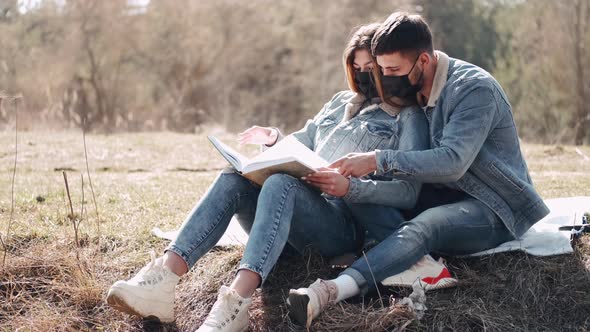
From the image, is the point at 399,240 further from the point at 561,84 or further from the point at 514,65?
the point at 514,65

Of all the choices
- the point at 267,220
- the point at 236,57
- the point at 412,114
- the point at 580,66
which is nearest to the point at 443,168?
the point at 412,114

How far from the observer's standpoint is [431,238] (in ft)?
11.6

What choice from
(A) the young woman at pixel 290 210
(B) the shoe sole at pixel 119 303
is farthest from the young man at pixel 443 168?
(B) the shoe sole at pixel 119 303

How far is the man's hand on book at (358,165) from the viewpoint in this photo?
137 inches

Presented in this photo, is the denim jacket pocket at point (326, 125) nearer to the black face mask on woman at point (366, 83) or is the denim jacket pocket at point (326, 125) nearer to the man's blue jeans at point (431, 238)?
the black face mask on woman at point (366, 83)

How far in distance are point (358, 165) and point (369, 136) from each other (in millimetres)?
479

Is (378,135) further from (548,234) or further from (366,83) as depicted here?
(548,234)

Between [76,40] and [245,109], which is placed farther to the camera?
[245,109]

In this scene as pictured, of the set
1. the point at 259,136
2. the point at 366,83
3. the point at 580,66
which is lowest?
the point at 580,66

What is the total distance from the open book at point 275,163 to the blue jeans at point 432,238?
500 mm

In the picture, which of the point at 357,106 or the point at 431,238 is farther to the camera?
the point at 357,106

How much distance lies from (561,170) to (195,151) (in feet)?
14.5

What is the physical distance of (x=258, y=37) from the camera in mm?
20891

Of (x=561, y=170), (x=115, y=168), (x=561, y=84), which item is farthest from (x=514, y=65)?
(x=115, y=168)
